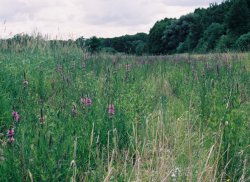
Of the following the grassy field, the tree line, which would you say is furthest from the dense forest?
the grassy field

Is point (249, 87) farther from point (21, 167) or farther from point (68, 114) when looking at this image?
point (21, 167)

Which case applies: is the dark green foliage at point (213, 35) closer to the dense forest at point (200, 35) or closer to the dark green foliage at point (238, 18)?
the dense forest at point (200, 35)

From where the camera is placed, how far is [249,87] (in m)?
6.67

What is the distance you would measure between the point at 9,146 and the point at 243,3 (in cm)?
3422

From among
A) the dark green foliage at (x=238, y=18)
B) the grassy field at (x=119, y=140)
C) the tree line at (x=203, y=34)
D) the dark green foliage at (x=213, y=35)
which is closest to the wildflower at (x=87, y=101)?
the grassy field at (x=119, y=140)

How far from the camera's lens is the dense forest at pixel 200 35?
25794mm

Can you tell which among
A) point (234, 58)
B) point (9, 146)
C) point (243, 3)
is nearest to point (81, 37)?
point (234, 58)

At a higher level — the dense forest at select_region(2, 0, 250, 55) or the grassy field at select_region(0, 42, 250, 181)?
the dense forest at select_region(2, 0, 250, 55)

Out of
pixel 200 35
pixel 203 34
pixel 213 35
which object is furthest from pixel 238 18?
pixel 200 35

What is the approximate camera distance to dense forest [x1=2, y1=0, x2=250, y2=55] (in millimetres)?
25794

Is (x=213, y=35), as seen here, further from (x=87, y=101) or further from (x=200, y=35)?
(x=87, y=101)

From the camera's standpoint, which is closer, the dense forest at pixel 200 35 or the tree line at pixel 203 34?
the dense forest at pixel 200 35

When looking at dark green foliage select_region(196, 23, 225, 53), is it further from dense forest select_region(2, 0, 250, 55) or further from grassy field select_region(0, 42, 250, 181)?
grassy field select_region(0, 42, 250, 181)

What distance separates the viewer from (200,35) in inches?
1763
